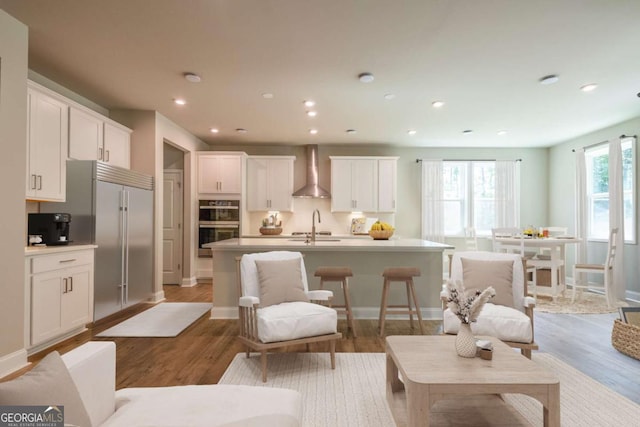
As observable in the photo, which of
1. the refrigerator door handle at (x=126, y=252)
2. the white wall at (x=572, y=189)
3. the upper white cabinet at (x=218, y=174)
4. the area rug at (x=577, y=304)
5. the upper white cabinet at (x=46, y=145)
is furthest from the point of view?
the upper white cabinet at (x=218, y=174)

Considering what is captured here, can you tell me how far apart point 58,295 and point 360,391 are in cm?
291

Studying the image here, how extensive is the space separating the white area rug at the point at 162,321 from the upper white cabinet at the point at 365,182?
3.47 meters

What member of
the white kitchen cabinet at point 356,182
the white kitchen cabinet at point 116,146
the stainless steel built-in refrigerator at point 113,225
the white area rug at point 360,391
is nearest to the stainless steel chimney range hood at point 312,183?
the white kitchen cabinet at point 356,182

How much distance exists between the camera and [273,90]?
4.32 m

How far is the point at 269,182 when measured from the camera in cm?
723

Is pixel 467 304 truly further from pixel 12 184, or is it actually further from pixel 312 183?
pixel 312 183

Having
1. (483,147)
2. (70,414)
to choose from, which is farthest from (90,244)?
(483,147)

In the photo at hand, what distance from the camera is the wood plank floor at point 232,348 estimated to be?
2.71 meters

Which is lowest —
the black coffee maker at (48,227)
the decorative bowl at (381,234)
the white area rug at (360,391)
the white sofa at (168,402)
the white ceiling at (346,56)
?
the white area rug at (360,391)

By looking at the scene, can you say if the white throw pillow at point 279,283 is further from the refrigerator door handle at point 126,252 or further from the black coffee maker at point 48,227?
the refrigerator door handle at point 126,252

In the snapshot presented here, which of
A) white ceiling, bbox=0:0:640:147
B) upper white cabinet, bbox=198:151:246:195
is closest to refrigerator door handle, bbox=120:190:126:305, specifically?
white ceiling, bbox=0:0:640:147

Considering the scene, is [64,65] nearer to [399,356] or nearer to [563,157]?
[399,356]

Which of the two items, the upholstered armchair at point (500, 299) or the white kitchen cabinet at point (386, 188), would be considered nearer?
the upholstered armchair at point (500, 299)

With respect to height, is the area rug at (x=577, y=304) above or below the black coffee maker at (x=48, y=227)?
below
